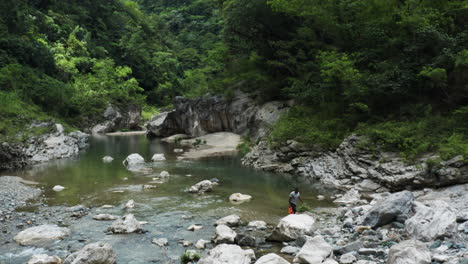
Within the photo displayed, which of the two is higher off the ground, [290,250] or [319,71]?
[319,71]

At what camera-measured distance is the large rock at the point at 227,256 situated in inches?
356

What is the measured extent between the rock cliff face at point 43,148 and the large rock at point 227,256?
23.2 meters

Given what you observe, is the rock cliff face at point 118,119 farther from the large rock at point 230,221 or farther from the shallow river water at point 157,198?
the large rock at point 230,221

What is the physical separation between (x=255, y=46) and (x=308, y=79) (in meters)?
10.4

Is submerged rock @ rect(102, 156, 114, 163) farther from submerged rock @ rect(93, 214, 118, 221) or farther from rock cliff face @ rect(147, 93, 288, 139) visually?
submerged rock @ rect(93, 214, 118, 221)

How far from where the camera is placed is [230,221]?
13.5 m

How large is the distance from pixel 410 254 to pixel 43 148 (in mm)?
30456

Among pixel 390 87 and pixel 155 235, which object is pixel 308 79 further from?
pixel 155 235

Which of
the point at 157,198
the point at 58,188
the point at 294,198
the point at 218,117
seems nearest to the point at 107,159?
the point at 58,188

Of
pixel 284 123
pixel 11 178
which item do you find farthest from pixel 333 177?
pixel 11 178

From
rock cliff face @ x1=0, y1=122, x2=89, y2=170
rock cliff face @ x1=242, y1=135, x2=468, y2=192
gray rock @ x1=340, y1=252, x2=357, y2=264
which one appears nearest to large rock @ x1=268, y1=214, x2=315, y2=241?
gray rock @ x1=340, y1=252, x2=357, y2=264

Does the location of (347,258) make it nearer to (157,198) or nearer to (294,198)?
(294,198)

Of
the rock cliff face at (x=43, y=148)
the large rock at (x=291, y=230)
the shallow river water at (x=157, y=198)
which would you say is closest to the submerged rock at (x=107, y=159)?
the shallow river water at (x=157, y=198)

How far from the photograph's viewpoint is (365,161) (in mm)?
19875
